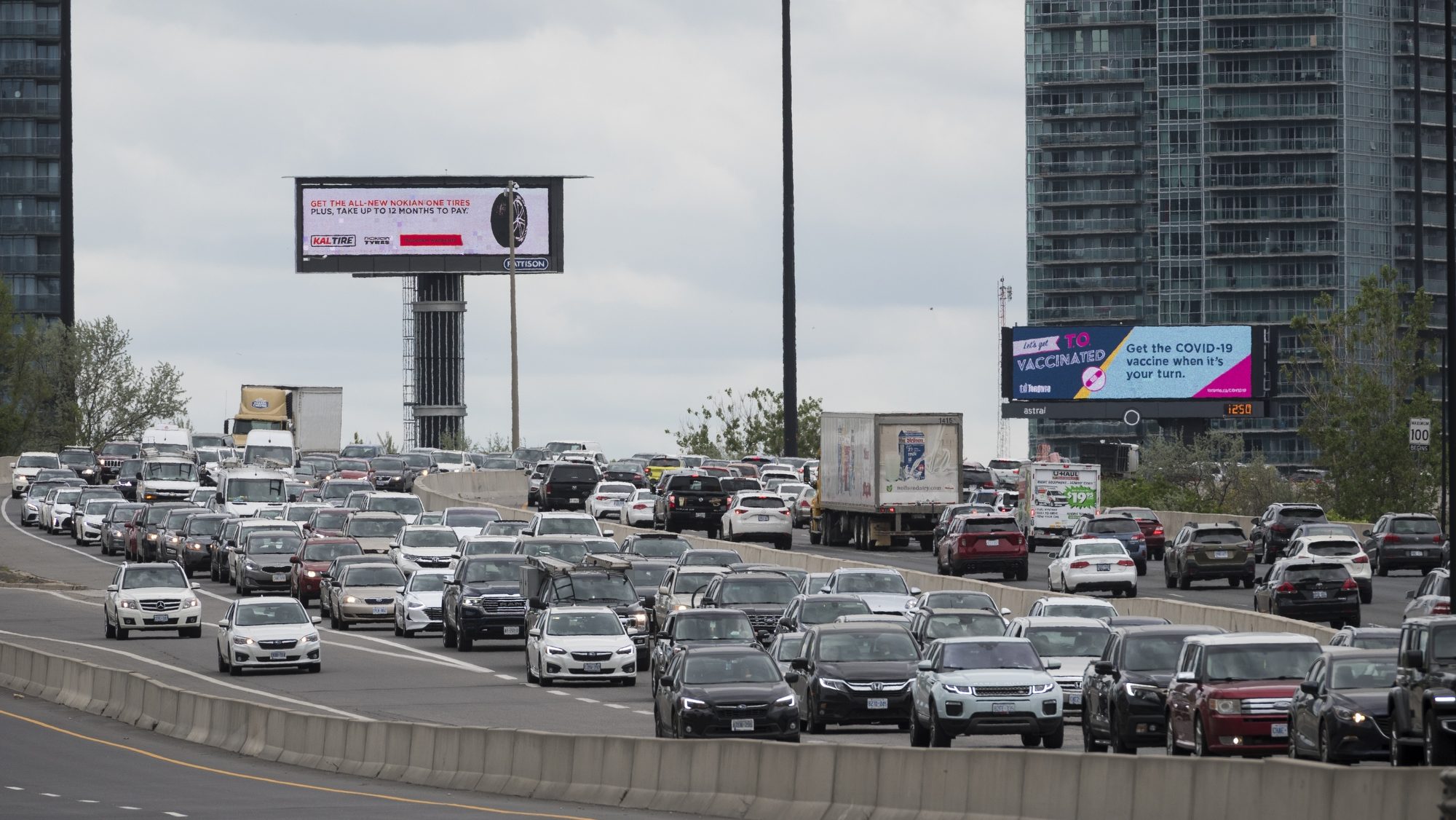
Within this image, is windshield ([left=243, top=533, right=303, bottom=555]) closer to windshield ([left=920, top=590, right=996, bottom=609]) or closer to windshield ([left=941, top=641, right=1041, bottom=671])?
windshield ([left=920, top=590, right=996, bottom=609])

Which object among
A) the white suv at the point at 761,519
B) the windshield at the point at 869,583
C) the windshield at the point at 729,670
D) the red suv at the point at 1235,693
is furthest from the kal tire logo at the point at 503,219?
the red suv at the point at 1235,693

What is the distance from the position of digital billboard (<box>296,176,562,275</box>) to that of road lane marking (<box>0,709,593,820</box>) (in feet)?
303

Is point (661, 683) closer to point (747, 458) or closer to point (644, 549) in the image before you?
point (644, 549)

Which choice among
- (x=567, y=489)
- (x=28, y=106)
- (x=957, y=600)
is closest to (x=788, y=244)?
(x=567, y=489)

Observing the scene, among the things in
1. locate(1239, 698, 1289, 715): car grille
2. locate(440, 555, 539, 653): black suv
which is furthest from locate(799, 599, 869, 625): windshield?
locate(1239, 698, 1289, 715): car grille

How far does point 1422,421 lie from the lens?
6444 cm

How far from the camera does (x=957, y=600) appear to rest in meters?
37.2

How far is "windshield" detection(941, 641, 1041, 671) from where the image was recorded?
87.7ft

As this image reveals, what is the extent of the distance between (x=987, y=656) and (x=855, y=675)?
2615mm

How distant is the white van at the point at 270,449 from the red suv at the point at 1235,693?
205ft

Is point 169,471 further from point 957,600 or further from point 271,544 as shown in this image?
point 957,600

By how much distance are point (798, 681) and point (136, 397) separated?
120571 mm

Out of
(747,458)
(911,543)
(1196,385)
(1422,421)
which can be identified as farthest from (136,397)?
(1422,421)

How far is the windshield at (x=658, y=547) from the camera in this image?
5128 centimetres
